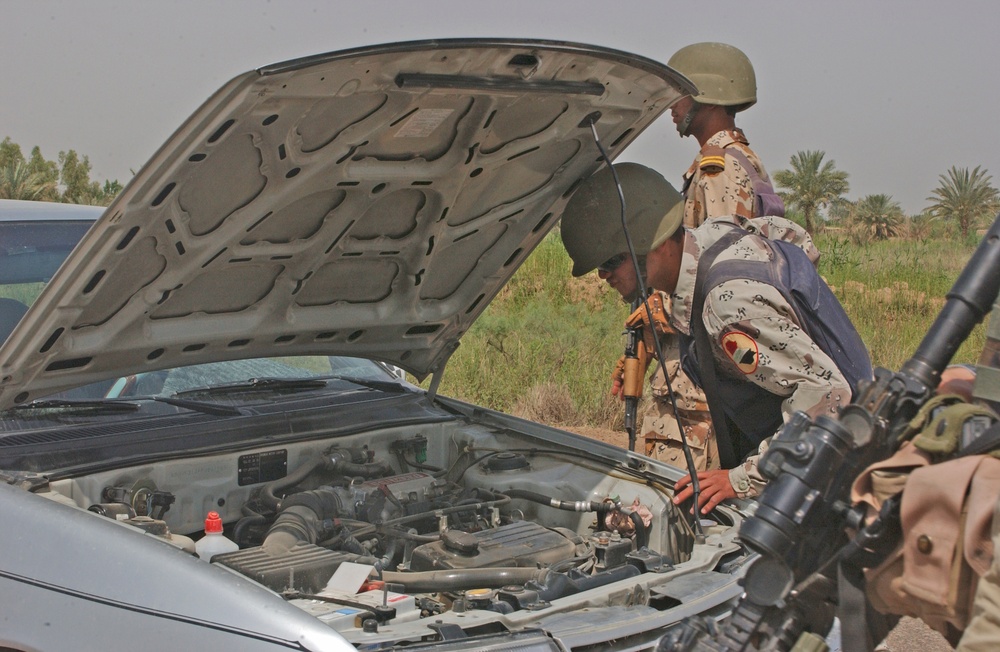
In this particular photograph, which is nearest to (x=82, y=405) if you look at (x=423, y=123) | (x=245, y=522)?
(x=245, y=522)

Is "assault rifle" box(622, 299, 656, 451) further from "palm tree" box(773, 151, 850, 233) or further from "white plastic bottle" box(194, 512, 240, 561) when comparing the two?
"palm tree" box(773, 151, 850, 233)

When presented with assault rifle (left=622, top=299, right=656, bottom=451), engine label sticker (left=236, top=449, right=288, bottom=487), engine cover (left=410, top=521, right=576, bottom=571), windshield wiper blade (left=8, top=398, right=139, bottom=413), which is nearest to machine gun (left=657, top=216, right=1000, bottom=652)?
engine cover (left=410, top=521, right=576, bottom=571)

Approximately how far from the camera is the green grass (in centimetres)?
910

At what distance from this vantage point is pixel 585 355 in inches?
400

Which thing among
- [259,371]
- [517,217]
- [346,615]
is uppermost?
[517,217]

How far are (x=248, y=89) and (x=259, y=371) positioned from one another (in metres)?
1.87

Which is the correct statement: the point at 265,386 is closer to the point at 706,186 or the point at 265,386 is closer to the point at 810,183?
the point at 706,186

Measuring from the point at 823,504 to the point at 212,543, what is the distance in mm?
1793

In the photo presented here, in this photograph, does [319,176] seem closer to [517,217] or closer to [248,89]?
[248,89]

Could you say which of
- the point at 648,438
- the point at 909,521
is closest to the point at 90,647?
the point at 909,521

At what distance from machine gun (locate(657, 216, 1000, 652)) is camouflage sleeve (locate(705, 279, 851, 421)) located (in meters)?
1.07

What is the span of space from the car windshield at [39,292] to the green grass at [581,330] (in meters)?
4.78

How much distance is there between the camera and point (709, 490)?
344 cm

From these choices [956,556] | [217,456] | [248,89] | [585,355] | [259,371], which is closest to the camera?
[956,556]
